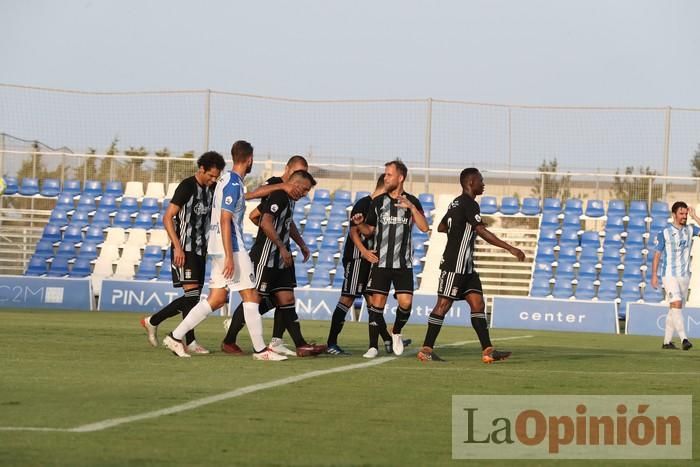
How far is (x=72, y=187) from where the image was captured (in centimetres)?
3119

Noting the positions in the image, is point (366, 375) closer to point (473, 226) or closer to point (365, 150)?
point (473, 226)

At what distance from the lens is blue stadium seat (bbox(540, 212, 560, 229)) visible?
2830 cm

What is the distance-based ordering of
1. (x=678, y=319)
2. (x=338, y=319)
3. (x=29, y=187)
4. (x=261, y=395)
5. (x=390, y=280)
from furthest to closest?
(x=29, y=187) < (x=678, y=319) < (x=338, y=319) < (x=390, y=280) < (x=261, y=395)

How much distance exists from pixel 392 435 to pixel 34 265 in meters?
23.4

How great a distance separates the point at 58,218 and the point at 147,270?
350cm

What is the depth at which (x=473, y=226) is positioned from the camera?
1287cm

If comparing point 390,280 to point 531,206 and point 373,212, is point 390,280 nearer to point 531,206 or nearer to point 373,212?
point 373,212

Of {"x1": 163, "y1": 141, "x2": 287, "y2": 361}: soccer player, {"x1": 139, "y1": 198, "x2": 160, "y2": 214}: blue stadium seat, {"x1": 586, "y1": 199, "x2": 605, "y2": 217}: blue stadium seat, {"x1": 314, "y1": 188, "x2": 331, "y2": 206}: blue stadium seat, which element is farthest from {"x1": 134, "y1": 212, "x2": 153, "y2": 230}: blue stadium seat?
{"x1": 163, "y1": 141, "x2": 287, "y2": 361}: soccer player

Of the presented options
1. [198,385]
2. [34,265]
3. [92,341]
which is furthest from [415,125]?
[198,385]

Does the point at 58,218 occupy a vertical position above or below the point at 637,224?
below

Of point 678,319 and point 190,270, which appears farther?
point 678,319

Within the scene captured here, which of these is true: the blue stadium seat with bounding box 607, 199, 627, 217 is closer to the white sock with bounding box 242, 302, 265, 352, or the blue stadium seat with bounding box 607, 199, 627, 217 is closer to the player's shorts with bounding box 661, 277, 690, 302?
the player's shorts with bounding box 661, 277, 690, 302

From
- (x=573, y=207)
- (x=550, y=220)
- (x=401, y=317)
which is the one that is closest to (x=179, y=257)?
(x=401, y=317)

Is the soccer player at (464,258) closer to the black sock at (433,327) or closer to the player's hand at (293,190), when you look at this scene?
the black sock at (433,327)
